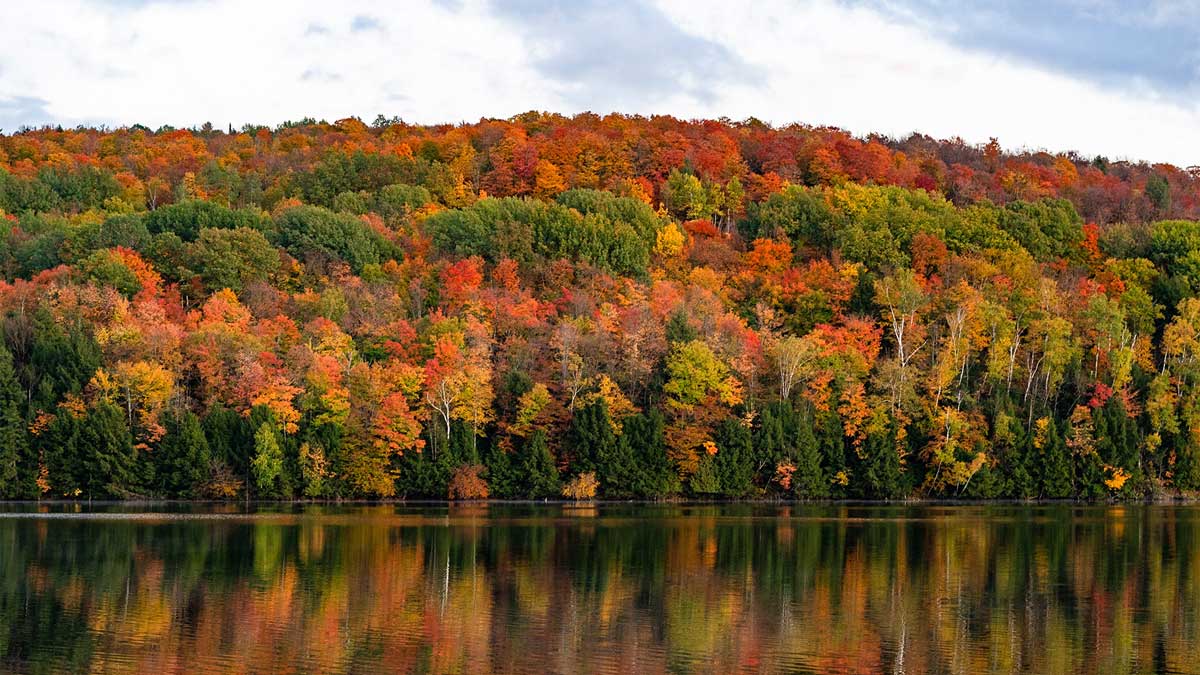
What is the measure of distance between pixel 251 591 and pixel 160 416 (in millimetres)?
49644

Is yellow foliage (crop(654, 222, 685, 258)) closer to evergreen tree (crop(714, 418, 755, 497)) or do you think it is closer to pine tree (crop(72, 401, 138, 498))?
evergreen tree (crop(714, 418, 755, 497))

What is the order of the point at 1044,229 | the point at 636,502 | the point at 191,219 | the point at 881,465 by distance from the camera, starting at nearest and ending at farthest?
the point at 636,502 < the point at 881,465 < the point at 191,219 < the point at 1044,229

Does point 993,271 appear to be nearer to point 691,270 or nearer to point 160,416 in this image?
point 691,270

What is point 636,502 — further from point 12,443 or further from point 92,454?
point 12,443

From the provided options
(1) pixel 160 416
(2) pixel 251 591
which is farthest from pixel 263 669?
(1) pixel 160 416

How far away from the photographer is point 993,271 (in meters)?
117

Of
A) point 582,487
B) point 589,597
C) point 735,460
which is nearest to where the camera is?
point 589,597

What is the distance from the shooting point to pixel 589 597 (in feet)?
154

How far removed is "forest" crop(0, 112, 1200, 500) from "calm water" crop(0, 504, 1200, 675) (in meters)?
20.8

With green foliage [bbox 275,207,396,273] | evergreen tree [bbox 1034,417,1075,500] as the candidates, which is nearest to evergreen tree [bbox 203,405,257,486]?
green foliage [bbox 275,207,396,273]

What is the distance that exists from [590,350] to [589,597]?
5769 centimetres

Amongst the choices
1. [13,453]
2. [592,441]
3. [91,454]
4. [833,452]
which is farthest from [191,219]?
[833,452]

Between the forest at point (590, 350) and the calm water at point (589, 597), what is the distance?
2076cm

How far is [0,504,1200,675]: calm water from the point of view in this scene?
36938 mm
